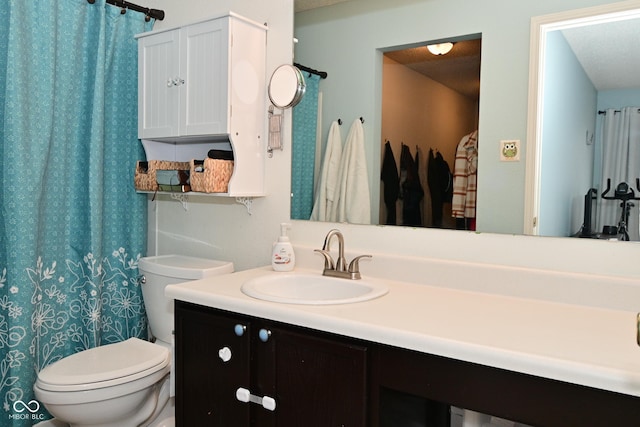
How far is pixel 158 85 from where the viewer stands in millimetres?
2137

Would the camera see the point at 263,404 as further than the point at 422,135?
No

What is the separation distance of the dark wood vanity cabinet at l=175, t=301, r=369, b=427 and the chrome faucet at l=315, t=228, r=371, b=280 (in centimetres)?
43

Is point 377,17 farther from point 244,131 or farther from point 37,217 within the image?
point 37,217

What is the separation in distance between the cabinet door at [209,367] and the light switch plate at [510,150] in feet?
3.14

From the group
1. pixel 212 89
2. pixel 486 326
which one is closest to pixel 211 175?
pixel 212 89

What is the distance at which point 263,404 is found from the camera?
1.36m

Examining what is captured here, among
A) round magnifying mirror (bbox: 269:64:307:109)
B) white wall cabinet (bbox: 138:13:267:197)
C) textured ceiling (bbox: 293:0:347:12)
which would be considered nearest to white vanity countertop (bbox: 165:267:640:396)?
white wall cabinet (bbox: 138:13:267:197)

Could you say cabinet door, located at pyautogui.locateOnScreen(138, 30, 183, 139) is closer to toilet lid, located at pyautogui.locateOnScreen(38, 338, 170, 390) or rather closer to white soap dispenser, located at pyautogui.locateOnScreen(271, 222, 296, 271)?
white soap dispenser, located at pyautogui.locateOnScreen(271, 222, 296, 271)

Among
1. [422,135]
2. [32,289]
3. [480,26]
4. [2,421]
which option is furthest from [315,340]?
[2,421]

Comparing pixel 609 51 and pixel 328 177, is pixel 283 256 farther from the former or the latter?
pixel 609 51

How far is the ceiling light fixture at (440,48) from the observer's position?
165 cm

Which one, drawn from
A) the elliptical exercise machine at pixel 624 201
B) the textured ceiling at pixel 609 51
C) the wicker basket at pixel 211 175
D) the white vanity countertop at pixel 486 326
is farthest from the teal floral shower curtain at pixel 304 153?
the elliptical exercise machine at pixel 624 201

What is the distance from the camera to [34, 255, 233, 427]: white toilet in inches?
66.6

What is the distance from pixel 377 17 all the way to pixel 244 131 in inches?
26.5
